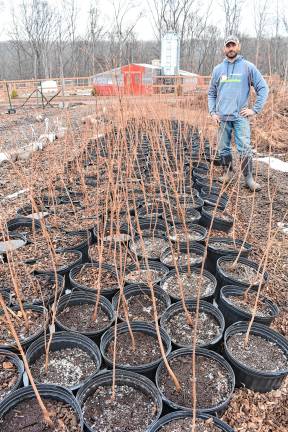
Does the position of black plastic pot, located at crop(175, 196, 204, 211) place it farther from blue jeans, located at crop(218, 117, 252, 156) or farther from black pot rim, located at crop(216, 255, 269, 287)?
black pot rim, located at crop(216, 255, 269, 287)

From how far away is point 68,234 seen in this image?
2326 mm

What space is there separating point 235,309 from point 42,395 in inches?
36.0

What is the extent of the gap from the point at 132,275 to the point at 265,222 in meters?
1.43

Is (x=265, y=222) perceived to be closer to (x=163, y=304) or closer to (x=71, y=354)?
(x=163, y=304)

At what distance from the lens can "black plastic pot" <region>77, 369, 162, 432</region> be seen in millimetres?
1142

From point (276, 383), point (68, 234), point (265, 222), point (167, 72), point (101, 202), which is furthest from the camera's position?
point (167, 72)

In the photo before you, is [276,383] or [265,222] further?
[265,222]

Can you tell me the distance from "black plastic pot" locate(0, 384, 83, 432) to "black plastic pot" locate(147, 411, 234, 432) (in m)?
0.27

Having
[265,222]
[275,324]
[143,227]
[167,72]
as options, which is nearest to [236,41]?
[265,222]

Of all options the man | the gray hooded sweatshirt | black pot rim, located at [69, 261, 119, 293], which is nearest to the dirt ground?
the man

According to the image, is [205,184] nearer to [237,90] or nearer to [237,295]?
[237,90]

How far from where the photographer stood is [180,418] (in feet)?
3.57

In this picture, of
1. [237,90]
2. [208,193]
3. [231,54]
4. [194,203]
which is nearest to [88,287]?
[194,203]

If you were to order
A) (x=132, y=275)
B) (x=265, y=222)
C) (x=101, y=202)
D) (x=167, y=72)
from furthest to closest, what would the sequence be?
(x=167, y=72), (x=101, y=202), (x=265, y=222), (x=132, y=275)
